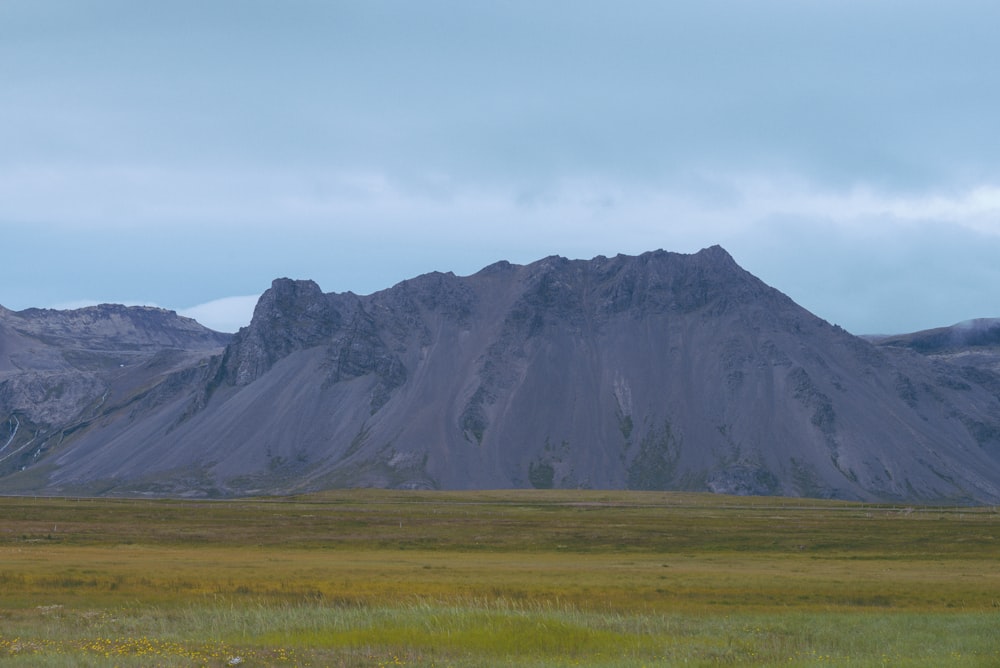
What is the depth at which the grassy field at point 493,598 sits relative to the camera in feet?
112

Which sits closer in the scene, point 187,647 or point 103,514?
point 187,647

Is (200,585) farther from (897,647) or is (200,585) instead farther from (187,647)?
(897,647)

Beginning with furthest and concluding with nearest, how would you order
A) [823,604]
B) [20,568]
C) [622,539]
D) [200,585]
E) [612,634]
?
[622,539], [20,568], [200,585], [823,604], [612,634]

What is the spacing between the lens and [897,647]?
117 ft

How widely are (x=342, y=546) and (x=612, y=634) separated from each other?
50.3 m

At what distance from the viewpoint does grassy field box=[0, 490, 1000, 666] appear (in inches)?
1340

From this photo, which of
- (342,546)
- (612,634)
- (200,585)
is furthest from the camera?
(342,546)

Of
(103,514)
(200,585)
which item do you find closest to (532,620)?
(200,585)

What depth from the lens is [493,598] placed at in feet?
156

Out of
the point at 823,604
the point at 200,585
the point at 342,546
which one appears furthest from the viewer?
the point at 342,546

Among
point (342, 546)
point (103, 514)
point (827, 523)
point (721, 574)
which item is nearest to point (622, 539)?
point (342, 546)

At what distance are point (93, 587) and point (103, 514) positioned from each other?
84.5m

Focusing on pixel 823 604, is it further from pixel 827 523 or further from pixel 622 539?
pixel 827 523

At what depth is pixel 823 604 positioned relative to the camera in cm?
4819
